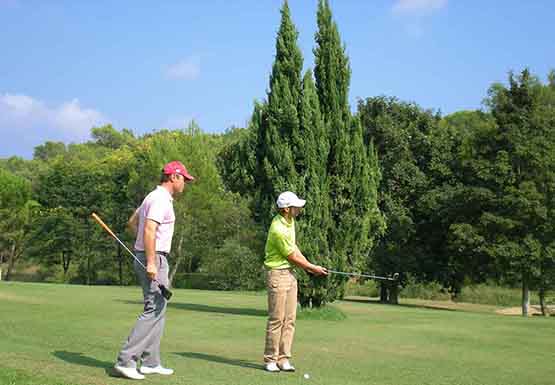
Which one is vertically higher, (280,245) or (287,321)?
(280,245)

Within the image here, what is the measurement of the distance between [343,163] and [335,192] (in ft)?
2.76

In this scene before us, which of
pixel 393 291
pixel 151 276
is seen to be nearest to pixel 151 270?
pixel 151 276

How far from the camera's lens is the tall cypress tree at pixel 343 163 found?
1970 cm

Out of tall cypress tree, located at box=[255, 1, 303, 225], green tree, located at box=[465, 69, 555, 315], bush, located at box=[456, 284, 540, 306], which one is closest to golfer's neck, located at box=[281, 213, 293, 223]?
tall cypress tree, located at box=[255, 1, 303, 225]

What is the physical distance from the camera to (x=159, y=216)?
7824 mm

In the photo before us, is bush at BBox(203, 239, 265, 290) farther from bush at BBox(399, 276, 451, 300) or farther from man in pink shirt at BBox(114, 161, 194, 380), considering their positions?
man in pink shirt at BBox(114, 161, 194, 380)

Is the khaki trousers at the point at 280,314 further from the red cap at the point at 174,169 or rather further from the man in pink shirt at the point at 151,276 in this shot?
the red cap at the point at 174,169

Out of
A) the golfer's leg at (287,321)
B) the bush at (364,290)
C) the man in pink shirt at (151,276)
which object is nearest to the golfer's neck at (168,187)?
the man in pink shirt at (151,276)

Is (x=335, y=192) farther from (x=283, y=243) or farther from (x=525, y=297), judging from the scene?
(x=525, y=297)

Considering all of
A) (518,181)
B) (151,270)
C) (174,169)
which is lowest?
(151,270)

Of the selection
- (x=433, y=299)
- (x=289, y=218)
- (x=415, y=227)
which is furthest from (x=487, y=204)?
(x=289, y=218)

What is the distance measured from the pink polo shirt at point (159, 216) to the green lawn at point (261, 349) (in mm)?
1483

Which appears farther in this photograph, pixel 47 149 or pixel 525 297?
pixel 47 149

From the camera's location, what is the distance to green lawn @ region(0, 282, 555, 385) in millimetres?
8289
